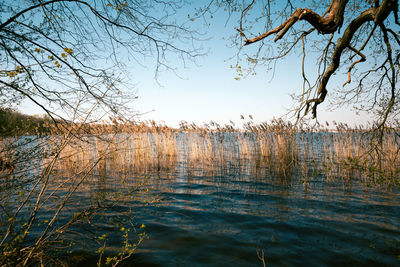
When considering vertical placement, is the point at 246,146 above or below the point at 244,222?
above

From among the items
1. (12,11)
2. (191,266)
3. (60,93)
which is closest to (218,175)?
(191,266)

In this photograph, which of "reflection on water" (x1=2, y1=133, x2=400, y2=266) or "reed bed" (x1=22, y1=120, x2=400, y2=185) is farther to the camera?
"reed bed" (x1=22, y1=120, x2=400, y2=185)

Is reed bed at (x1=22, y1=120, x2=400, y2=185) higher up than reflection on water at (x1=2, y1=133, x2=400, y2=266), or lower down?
higher up

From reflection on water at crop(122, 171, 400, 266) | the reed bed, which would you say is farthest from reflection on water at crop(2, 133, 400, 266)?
the reed bed

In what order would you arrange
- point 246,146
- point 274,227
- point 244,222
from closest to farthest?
point 274,227 → point 244,222 → point 246,146

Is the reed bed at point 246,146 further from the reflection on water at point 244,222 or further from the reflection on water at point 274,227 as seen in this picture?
the reflection on water at point 274,227

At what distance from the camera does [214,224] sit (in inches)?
181

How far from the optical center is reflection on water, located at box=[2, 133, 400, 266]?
3.34 metres

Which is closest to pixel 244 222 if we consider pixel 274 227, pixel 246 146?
pixel 274 227

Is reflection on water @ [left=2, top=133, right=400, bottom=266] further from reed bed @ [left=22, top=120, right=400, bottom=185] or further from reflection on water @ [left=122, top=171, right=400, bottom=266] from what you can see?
reed bed @ [left=22, top=120, right=400, bottom=185]

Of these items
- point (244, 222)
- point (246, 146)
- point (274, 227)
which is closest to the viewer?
point (274, 227)

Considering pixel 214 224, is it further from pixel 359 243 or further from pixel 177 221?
pixel 359 243

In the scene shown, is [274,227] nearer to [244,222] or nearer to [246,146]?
[244,222]

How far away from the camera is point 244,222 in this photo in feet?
15.3
